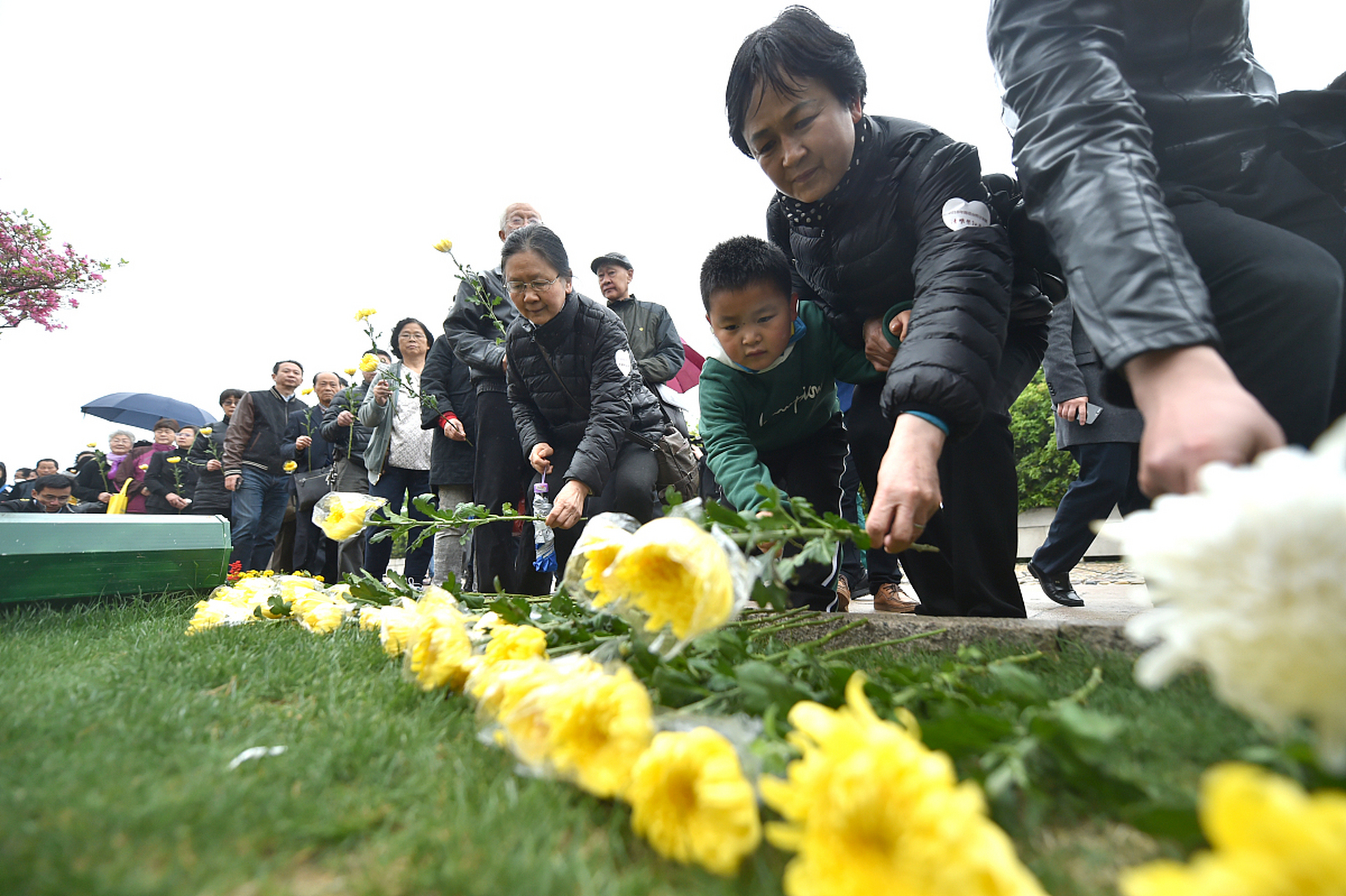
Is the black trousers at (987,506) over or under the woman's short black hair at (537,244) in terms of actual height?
under

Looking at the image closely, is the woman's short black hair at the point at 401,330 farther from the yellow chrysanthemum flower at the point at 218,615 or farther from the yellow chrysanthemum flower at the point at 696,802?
the yellow chrysanthemum flower at the point at 696,802

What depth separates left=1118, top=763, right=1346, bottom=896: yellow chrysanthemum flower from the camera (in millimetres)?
368

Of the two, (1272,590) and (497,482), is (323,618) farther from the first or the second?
(1272,590)

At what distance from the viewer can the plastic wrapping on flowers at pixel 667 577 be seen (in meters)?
0.80

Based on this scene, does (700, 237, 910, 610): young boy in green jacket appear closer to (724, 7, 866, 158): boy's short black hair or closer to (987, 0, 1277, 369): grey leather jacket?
→ (724, 7, 866, 158): boy's short black hair

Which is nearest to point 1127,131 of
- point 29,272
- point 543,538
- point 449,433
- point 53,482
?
point 543,538

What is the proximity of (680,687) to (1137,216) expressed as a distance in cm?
102

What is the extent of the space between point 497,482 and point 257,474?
12.6 feet

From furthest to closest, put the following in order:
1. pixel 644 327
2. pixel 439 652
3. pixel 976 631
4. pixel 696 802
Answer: pixel 644 327 → pixel 976 631 → pixel 439 652 → pixel 696 802

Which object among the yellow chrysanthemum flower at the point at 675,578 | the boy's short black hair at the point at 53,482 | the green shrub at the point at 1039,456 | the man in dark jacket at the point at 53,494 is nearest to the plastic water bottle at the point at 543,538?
the yellow chrysanthemum flower at the point at 675,578

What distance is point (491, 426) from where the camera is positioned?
12.0 feet

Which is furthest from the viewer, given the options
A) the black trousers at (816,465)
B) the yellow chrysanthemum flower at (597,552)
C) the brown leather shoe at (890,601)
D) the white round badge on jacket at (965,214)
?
the brown leather shoe at (890,601)

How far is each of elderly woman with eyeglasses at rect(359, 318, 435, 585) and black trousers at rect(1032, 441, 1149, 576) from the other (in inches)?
160

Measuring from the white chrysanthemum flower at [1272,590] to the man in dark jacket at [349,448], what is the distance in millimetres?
5016
